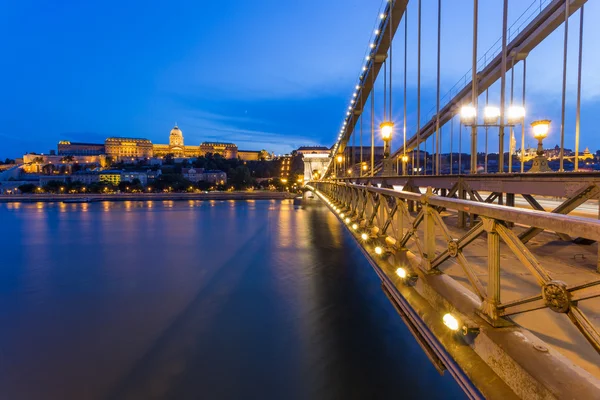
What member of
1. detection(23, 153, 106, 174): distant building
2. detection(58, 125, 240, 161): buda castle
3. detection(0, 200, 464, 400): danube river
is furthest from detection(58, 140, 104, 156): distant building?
detection(0, 200, 464, 400): danube river

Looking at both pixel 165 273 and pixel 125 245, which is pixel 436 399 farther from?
pixel 125 245

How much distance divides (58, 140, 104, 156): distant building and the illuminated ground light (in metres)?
167

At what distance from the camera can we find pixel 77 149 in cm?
15075

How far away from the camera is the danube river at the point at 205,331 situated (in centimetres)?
654

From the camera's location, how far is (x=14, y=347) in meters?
8.51

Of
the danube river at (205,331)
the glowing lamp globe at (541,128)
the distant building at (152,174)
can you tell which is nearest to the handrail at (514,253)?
the danube river at (205,331)

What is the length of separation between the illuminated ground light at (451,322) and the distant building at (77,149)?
6574 inches

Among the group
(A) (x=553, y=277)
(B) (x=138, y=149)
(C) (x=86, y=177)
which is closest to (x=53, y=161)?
(B) (x=138, y=149)

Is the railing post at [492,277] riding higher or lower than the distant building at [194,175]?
lower

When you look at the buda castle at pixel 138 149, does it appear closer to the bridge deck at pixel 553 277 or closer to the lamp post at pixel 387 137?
the lamp post at pixel 387 137

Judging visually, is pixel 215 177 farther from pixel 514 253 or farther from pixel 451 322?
pixel 514 253

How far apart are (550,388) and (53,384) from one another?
7.93 m

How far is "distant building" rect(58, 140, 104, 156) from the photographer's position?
14688cm

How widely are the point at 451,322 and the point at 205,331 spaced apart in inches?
306
